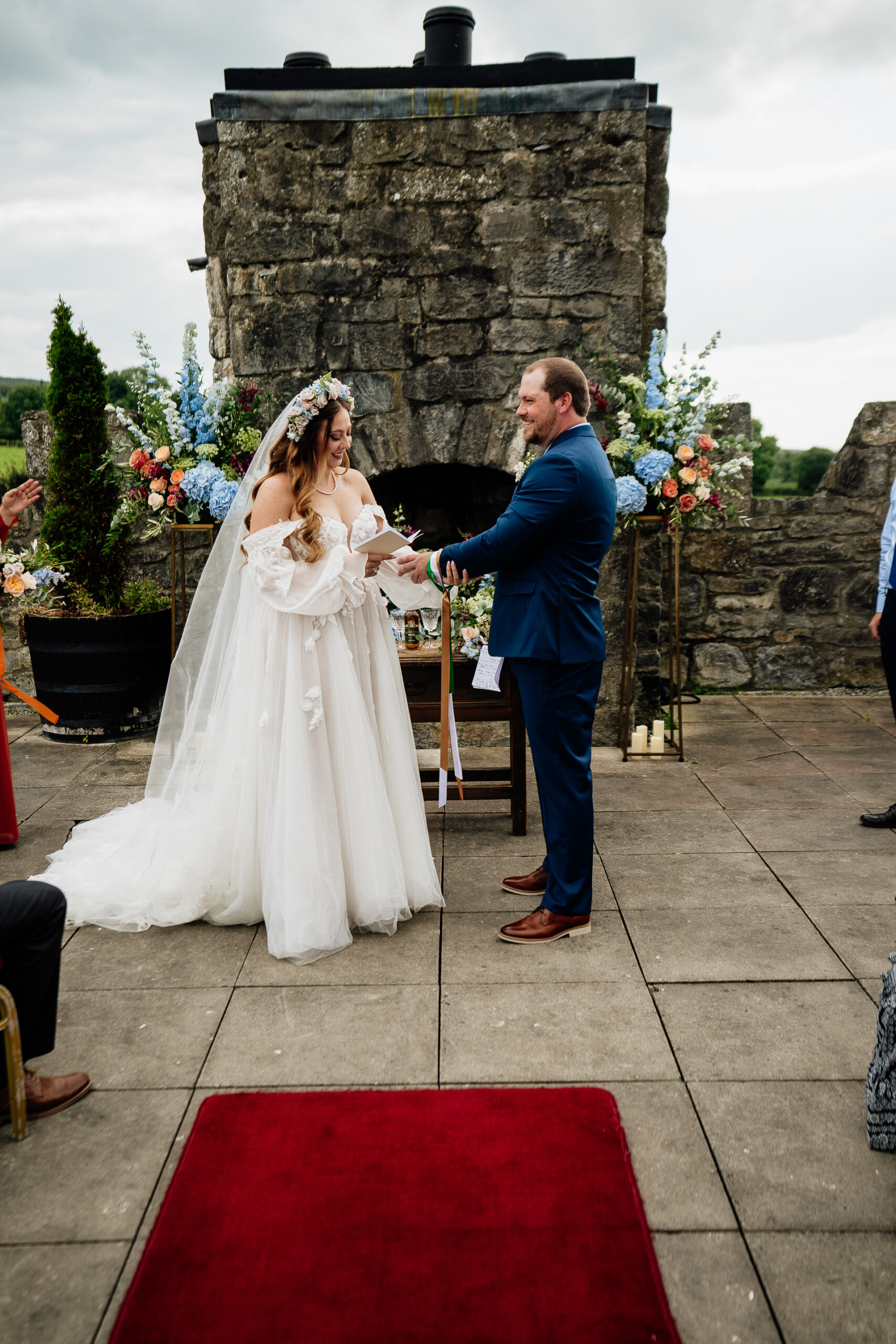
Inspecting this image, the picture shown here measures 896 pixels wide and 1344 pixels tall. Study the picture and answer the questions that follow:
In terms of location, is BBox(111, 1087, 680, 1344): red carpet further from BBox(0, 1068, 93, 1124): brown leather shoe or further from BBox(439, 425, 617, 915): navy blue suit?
BBox(439, 425, 617, 915): navy blue suit

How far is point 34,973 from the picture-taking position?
8.31ft

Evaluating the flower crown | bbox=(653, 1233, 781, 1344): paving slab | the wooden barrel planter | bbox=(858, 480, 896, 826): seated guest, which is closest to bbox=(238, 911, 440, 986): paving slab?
bbox=(653, 1233, 781, 1344): paving slab

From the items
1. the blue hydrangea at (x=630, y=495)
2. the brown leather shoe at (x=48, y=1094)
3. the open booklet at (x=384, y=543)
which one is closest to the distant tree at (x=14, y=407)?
the blue hydrangea at (x=630, y=495)

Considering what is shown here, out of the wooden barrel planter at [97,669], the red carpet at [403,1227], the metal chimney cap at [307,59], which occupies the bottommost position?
the red carpet at [403,1227]

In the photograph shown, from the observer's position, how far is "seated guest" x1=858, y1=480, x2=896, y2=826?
4.64 m

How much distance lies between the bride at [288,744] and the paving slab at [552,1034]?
63cm

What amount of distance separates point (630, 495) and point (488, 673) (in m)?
1.54

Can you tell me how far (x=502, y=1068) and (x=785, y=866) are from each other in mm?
1987

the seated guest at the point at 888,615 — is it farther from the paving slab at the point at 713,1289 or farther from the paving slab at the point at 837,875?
the paving slab at the point at 713,1289

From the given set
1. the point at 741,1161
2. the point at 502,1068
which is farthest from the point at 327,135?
the point at 741,1161

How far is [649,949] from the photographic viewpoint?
3486 millimetres

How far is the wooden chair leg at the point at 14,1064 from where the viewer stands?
2.44 meters

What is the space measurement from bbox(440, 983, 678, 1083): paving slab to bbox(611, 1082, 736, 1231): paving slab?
105 mm

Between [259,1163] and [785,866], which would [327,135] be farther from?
[259,1163]
